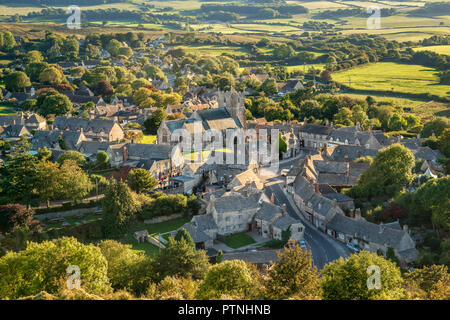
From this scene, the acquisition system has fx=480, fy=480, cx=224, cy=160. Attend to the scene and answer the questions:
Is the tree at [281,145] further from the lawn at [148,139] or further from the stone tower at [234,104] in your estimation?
the lawn at [148,139]

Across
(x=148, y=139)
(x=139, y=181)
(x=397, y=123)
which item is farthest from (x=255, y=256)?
(x=397, y=123)

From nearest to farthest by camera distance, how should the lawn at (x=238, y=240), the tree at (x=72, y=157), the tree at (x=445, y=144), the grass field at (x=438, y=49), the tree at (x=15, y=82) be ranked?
the lawn at (x=238, y=240), the tree at (x=72, y=157), the tree at (x=445, y=144), the tree at (x=15, y=82), the grass field at (x=438, y=49)

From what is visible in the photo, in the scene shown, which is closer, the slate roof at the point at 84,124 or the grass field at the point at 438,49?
the slate roof at the point at 84,124

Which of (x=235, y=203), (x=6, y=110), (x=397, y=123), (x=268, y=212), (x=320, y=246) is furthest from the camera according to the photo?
(x=6, y=110)

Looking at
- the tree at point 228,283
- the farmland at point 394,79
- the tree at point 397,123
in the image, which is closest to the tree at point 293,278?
Result: the tree at point 228,283

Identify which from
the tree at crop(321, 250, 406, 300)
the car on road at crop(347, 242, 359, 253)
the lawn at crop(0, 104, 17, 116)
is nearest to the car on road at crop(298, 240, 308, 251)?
the car on road at crop(347, 242, 359, 253)

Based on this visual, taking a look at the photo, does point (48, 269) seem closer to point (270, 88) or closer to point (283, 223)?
point (283, 223)

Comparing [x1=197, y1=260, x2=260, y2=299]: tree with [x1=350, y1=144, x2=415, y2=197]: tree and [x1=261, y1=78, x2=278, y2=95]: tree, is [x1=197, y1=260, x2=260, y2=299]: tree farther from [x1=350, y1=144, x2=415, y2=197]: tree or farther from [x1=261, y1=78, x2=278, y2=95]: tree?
[x1=261, y1=78, x2=278, y2=95]: tree
